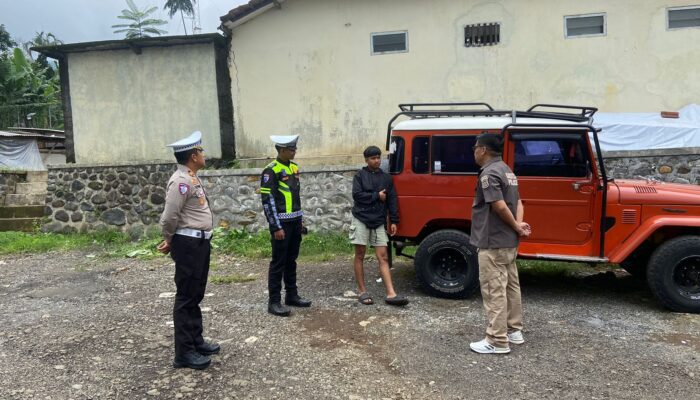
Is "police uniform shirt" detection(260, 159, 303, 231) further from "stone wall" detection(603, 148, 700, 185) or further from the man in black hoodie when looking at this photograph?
"stone wall" detection(603, 148, 700, 185)

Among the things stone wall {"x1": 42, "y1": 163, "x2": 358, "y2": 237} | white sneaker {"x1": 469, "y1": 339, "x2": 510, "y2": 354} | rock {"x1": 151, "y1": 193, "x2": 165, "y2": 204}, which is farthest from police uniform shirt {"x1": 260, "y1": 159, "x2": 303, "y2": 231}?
rock {"x1": 151, "y1": 193, "x2": 165, "y2": 204}

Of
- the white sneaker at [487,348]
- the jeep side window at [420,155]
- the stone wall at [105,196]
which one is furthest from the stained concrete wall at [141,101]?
the white sneaker at [487,348]

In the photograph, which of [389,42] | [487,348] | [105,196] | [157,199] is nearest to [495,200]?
[487,348]

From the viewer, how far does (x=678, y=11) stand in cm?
962

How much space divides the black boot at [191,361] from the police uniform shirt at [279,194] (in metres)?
1.53

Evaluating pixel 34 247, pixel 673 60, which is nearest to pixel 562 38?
pixel 673 60

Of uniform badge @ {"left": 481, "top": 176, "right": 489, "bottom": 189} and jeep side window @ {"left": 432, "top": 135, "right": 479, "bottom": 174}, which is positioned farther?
jeep side window @ {"left": 432, "top": 135, "right": 479, "bottom": 174}

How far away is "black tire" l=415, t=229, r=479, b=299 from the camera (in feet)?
18.3

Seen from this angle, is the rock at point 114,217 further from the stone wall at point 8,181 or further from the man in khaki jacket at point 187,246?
the man in khaki jacket at point 187,246

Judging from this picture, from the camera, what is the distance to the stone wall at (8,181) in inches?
445

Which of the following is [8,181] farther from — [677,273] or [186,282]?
[677,273]

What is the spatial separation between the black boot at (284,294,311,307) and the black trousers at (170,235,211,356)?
1.62 metres

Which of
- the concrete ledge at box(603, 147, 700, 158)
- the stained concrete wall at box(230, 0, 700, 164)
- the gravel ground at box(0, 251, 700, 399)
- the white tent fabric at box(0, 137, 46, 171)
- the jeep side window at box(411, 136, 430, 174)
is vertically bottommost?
the gravel ground at box(0, 251, 700, 399)

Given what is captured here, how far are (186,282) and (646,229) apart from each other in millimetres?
4534
